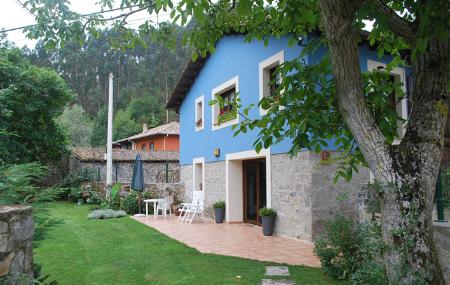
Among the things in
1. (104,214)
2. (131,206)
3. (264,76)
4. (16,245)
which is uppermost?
(264,76)

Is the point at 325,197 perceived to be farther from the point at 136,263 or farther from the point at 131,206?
the point at 131,206

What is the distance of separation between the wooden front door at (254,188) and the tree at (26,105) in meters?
9.29

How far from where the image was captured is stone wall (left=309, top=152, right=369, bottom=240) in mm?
8078

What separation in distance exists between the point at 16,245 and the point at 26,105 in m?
14.6

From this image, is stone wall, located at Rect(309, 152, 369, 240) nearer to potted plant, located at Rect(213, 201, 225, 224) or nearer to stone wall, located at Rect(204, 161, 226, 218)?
potted plant, located at Rect(213, 201, 225, 224)

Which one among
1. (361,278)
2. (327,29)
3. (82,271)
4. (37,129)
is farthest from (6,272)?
(37,129)

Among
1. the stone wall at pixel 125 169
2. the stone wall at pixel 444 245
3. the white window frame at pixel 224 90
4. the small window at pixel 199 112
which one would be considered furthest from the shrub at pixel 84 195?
the stone wall at pixel 444 245

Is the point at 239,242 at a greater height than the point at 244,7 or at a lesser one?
lesser

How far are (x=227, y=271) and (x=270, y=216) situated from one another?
3611 millimetres

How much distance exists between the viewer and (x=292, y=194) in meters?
8.74

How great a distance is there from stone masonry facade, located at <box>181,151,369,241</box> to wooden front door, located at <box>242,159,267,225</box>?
1296 millimetres

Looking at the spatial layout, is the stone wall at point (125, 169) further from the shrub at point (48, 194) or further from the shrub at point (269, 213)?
the shrub at point (48, 194)

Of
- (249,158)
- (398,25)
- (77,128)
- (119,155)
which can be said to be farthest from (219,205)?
(77,128)

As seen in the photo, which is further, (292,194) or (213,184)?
(213,184)
